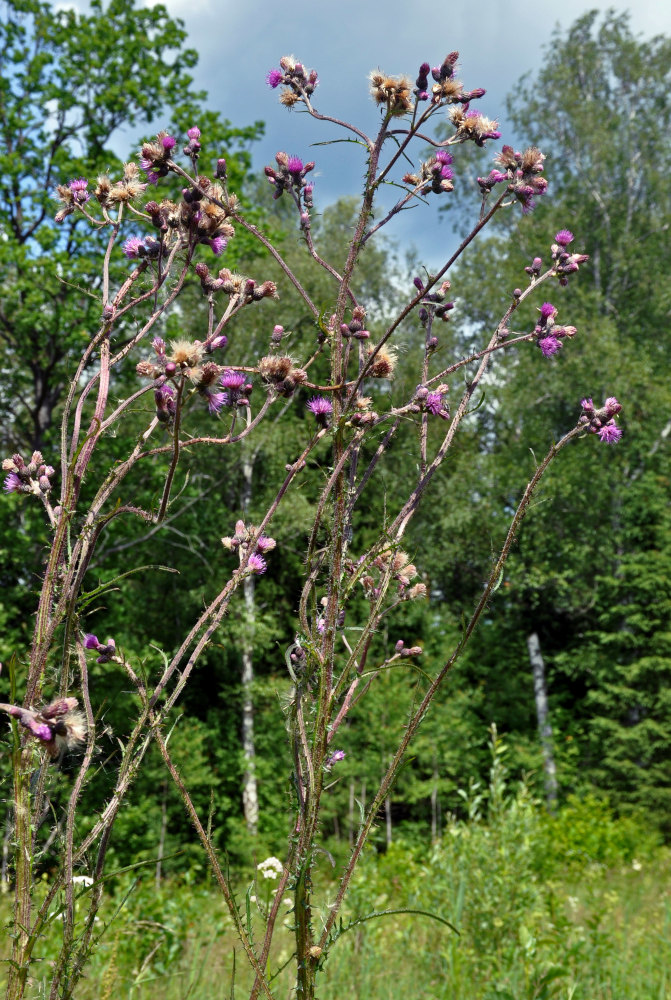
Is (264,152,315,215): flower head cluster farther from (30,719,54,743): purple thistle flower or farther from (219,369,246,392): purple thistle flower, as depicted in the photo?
(30,719,54,743): purple thistle flower

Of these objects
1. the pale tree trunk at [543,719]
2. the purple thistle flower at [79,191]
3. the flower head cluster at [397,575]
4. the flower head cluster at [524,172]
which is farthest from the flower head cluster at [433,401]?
the pale tree trunk at [543,719]

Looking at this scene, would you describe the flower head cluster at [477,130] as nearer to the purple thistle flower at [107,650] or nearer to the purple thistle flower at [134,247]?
A: the purple thistle flower at [134,247]

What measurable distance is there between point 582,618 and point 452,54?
15293mm

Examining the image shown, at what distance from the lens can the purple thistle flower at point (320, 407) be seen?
1259 mm

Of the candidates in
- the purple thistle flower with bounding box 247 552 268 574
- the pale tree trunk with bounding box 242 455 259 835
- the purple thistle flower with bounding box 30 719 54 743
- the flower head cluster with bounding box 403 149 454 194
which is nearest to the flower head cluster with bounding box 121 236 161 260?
the flower head cluster with bounding box 403 149 454 194

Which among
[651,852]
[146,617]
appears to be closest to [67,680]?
[651,852]

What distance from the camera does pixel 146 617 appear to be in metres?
13.6

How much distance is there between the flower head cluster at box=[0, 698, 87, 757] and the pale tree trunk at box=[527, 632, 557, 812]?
13.6 meters

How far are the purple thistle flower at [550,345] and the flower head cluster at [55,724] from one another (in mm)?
1064

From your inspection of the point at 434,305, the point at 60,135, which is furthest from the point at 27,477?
the point at 60,135

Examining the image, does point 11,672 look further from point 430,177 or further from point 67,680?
point 430,177

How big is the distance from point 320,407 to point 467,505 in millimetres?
13239

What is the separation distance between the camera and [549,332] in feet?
4.93

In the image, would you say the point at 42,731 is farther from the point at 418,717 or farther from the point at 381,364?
the point at 381,364
